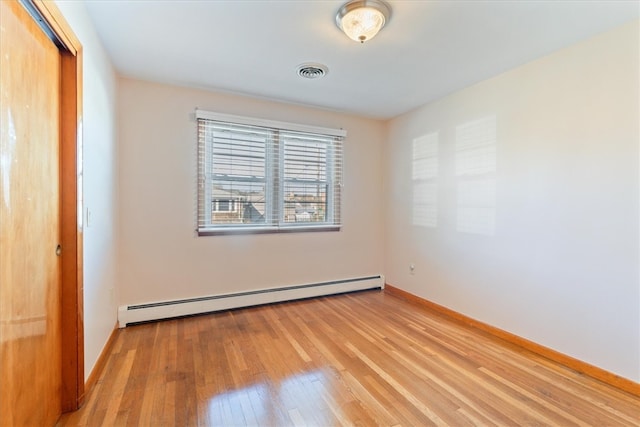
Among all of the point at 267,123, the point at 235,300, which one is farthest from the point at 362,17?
the point at 235,300

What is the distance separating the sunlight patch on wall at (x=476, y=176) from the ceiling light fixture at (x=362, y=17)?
59.3 inches

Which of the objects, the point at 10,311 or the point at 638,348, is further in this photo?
the point at 638,348

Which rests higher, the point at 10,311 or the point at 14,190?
the point at 14,190

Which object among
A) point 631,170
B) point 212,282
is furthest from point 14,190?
point 631,170

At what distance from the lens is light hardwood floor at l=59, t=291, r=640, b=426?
1.58 m

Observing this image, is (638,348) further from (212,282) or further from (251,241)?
(212,282)

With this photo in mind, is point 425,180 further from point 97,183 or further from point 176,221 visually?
point 97,183

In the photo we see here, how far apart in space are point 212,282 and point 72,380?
151cm

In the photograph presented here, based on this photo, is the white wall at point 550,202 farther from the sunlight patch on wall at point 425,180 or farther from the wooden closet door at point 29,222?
the wooden closet door at point 29,222

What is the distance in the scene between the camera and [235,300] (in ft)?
10.4

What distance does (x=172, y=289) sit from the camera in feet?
9.52

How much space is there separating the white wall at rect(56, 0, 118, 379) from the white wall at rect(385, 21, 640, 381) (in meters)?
3.05

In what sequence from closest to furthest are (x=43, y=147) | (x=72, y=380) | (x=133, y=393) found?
(x=43, y=147)
(x=72, y=380)
(x=133, y=393)

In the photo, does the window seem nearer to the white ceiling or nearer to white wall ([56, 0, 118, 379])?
the white ceiling
